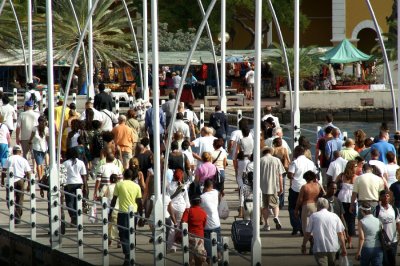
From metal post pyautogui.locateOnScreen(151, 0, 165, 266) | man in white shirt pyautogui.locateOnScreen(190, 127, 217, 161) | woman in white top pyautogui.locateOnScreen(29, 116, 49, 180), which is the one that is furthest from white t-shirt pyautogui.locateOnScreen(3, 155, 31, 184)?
metal post pyautogui.locateOnScreen(151, 0, 165, 266)

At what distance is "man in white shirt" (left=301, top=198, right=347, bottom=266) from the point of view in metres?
20.4

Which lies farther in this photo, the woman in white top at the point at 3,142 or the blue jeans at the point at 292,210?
the woman in white top at the point at 3,142

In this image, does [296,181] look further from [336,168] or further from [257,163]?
[257,163]

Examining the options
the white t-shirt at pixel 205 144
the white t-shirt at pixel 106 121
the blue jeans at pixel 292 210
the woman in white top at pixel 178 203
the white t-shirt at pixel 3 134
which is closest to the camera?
the woman in white top at pixel 178 203

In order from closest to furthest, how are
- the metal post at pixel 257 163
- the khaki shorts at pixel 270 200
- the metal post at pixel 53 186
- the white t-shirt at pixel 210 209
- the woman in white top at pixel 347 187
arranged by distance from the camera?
the metal post at pixel 257 163, the white t-shirt at pixel 210 209, the woman in white top at pixel 347 187, the metal post at pixel 53 186, the khaki shorts at pixel 270 200

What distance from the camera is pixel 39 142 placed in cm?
3022

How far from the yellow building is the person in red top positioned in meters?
51.2

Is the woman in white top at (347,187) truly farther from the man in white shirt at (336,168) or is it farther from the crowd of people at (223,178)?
the man in white shirt at (336,168)

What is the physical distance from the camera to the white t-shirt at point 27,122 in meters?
31.1

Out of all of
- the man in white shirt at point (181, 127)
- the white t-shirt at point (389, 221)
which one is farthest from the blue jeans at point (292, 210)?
the man in white shirt at point (181, 127)

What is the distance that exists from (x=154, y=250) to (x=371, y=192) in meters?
3.31

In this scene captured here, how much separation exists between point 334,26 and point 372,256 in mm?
55130

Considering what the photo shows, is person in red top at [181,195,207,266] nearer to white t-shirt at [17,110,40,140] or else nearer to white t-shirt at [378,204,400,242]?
white t-shirt at [378,204,400,242]

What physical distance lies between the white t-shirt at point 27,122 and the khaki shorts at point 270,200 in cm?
751
